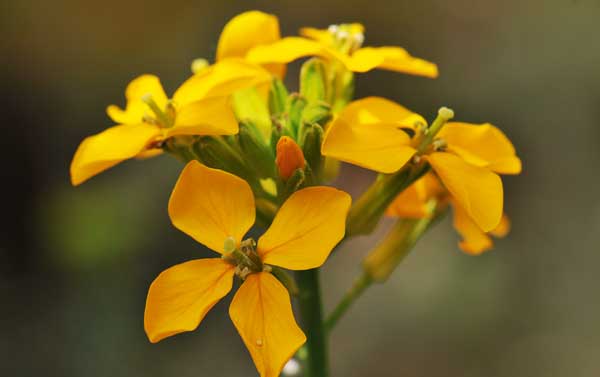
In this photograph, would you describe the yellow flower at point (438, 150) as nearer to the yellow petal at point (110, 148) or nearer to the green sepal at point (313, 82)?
the green sepal at point (313, 82)

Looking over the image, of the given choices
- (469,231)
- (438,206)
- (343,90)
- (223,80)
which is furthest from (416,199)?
(223,80)

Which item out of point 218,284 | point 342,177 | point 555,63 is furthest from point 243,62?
point 555,63

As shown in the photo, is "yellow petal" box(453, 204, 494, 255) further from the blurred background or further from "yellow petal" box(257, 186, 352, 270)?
the blurred background

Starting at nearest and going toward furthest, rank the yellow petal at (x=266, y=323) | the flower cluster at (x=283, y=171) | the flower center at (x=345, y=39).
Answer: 1. the yellow petal at (x=266, y=323)
2. the flower cluster at (x=283, y=171)
3. the flower center at (x=345, y=39)

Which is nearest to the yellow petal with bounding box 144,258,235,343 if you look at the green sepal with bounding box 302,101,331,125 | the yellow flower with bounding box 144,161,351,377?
the yellow flower with bounding box 144,161,351,377

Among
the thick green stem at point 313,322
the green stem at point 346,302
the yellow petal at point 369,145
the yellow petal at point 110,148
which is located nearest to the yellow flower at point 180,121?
the yellow petal at point 110,148

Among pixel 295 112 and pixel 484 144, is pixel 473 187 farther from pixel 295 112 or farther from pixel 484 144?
pixel 295 112
